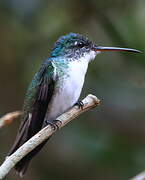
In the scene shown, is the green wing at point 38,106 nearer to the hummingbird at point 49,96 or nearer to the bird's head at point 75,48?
the hummingbird at point 49,96

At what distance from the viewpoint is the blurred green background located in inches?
182

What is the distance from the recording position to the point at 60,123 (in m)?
3.25

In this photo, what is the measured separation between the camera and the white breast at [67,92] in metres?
3.56

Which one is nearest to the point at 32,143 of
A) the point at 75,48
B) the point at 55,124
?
the point at 55,124

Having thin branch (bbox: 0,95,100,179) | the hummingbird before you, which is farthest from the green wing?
thin branch (bbox: 0,95,100,179)

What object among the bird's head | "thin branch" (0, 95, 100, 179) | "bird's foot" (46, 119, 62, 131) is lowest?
"thin branch" (0, 95, 100, 179)

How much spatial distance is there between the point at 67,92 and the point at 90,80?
1330 mm

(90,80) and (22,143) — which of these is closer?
(22,143)

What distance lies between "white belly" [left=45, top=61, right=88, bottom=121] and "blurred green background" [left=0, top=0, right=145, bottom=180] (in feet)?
3.14

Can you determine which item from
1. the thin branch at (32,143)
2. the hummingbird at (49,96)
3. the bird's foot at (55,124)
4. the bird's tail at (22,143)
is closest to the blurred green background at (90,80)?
the hummingbird at (49,96)

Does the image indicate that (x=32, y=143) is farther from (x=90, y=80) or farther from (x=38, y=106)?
(x=90, y=80)

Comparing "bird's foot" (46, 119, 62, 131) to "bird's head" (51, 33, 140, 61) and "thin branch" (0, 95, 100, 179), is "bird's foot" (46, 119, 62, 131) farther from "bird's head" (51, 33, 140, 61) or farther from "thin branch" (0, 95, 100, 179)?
"bird's head" (51, 33, 140, 61)

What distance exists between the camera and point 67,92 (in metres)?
3.56

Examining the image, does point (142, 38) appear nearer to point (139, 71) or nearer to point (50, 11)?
point (139, 71)
